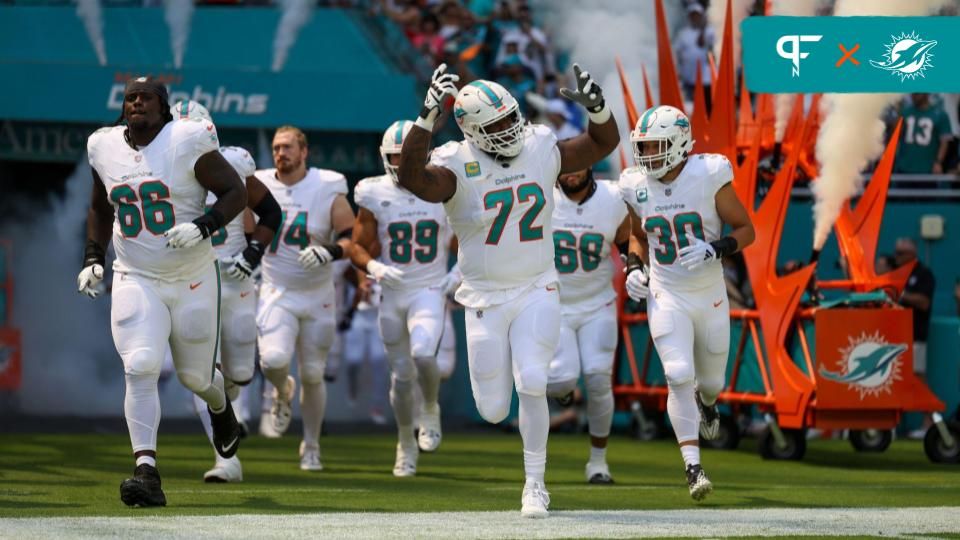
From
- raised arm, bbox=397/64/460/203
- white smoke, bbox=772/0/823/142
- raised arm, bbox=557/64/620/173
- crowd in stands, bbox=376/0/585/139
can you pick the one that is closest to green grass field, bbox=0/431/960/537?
raised arm, bbox=397/64/460/203

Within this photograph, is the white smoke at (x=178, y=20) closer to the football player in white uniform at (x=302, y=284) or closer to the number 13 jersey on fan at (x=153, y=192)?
the football player in white uniform at (x=302, y=284)

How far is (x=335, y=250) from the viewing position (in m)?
10.4

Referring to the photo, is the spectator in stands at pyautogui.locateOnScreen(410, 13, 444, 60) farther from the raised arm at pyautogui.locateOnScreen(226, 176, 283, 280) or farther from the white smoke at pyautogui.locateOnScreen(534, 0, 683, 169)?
the raised arm at pyautogui.locateOnScreen(226, 176, 283, 280)

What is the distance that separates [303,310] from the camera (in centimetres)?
1070

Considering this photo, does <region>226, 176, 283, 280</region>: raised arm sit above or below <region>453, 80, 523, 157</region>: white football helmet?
below

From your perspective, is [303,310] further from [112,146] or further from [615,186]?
[112,146]

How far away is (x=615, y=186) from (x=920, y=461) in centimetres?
330

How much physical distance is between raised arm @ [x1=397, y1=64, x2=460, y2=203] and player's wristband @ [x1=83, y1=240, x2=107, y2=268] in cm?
158

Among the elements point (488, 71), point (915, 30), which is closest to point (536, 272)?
point (915, 30)

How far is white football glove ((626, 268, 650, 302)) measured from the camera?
9.16 m

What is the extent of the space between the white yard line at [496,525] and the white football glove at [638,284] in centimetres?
146

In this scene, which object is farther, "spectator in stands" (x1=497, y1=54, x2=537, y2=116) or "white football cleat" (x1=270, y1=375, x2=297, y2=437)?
"spectator in stands" (x1=497, y1=54, x2=537, y2=116)

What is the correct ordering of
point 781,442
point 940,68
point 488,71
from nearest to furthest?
1. point 940,68
2. point 781,442
3. point 488,71

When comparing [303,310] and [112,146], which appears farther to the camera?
[303,310]
